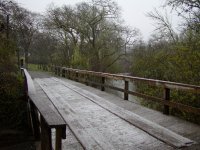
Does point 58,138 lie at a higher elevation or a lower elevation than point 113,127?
higher

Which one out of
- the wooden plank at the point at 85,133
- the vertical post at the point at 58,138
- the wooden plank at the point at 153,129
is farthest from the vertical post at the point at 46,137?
the wooden plank at the point at 153,129

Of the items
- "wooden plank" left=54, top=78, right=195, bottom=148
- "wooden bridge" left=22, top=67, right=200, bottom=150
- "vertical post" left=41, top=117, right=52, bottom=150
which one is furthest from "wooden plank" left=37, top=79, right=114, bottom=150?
"vertical post" left=41, top=117, right=52, bottom=150

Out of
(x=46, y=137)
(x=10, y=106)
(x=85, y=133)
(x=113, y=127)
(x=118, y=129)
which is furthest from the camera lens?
(x=10, y=106)

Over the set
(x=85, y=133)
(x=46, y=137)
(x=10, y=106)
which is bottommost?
(x=10, y=106)

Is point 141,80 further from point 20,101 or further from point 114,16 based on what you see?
point 114,16

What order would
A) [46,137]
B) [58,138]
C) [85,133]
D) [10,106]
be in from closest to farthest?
[58,138] < [46,137] < [85,133] < [10,106]

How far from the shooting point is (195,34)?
38.4ft

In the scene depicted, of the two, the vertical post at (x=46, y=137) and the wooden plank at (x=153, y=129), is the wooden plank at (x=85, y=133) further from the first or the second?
the vertical post at (x=46, y=137)

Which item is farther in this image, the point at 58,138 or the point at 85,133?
the point at 85,133

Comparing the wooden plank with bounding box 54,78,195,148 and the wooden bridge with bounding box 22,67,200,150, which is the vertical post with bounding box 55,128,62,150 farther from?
the wooden plank with bounding box 54,78,195,148

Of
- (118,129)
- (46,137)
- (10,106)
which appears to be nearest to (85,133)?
(118,129)

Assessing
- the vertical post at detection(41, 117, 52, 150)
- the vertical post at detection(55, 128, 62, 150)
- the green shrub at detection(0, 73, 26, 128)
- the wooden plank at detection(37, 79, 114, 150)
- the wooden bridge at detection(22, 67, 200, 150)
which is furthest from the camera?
the green shrub at detection(0, 73, 26, 128)

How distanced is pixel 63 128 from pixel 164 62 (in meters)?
11.3

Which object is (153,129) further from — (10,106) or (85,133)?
(10,106)
